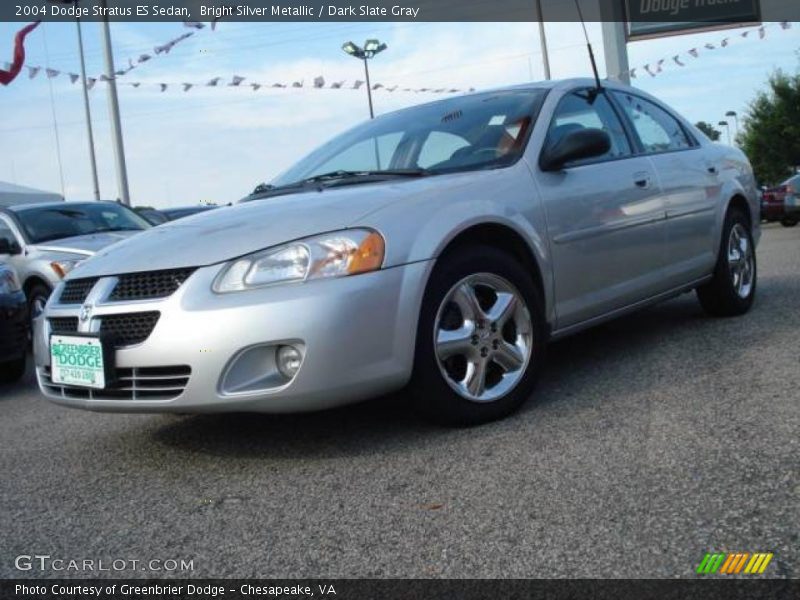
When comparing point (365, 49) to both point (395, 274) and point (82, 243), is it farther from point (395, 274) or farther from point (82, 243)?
point (395, 274)

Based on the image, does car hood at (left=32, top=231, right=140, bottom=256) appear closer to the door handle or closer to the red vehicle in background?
the door handle

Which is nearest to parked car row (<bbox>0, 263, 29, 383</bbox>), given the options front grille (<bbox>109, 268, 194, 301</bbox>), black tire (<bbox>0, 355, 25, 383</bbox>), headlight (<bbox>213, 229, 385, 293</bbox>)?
black tire (<bbox>0, 355, 25, 383</bbox>)

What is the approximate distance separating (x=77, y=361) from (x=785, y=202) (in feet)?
55.5

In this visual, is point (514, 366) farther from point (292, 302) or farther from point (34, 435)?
point (34, 435)

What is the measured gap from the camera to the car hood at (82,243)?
7471mm

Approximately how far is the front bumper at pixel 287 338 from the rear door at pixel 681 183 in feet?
7.02

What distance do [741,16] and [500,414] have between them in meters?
14.4

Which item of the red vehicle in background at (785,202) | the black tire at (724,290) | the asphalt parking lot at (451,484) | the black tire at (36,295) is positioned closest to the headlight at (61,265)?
the black tire at (36,295)

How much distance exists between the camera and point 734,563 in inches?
73.7

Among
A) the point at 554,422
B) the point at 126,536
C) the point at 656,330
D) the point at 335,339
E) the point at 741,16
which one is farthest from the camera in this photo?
the point at 741,16

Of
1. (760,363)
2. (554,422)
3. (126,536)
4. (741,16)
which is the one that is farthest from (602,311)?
(741,16)

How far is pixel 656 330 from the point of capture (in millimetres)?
4918

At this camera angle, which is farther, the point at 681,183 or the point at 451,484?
the point at 681,183

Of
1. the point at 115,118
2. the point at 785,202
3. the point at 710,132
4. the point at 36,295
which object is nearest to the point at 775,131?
the point at 710,132
